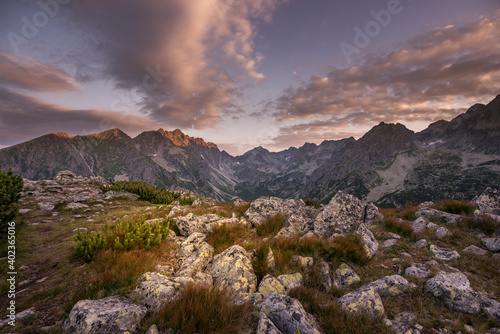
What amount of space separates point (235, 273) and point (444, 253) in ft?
27.0

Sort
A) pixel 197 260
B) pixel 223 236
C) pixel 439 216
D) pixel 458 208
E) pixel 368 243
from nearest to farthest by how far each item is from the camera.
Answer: pixel 197 260, pixel 368 243, pixel 223 236, pixel 439 216, pixel 458 208

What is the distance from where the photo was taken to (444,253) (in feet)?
24.1

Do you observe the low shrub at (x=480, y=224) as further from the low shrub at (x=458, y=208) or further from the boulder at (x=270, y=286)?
the boulder at (x=270, y=286)

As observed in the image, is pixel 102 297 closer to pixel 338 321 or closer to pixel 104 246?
pixel 104 246

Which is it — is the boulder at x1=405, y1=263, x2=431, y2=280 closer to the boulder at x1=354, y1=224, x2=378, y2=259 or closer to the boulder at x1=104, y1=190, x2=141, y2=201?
the boulder at x1=354, y1=224, x2=378, y2=259

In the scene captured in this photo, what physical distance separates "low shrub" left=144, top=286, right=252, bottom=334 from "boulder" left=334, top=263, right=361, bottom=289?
3.49 metres

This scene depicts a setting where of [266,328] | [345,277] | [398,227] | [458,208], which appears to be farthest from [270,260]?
Result: [458,208]

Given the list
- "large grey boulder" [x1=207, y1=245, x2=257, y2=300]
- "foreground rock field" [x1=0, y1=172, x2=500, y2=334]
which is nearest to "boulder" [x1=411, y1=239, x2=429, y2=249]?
"foreground rock field" [x1=0, y1=172, x2=500, y2=334]

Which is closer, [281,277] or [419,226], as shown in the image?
[281,277]

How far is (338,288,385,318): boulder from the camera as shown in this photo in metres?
4.44

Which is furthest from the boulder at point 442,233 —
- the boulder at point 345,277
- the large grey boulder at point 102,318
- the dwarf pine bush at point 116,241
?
the dwarf pine bush at point 116,241

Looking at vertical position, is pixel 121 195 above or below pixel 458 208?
above

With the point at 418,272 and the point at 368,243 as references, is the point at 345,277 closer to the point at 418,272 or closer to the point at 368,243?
the point at 418,272

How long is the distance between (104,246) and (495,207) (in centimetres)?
1997
